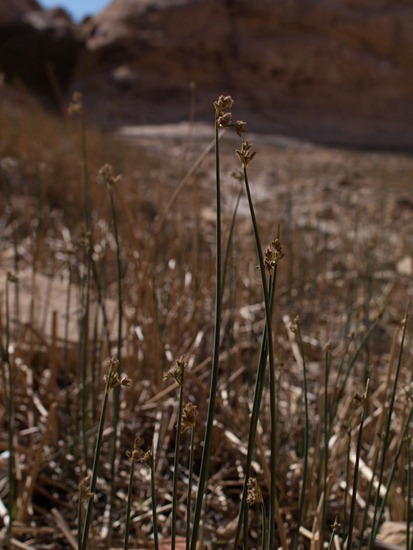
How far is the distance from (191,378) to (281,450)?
18cm

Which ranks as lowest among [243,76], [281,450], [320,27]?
[281,450]

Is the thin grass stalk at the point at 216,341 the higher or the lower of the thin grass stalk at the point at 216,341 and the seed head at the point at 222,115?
the lower

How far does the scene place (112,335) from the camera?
1.41 m

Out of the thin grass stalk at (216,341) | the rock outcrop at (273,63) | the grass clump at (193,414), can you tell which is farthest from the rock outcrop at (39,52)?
the thin grass stalk at (216,341)

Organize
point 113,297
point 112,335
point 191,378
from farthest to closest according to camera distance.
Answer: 1. point 113,297
2. point 112,335
3. point 191,378

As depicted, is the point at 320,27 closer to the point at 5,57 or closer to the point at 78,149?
the point at 5,57

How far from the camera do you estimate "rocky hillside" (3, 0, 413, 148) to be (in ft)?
26.5

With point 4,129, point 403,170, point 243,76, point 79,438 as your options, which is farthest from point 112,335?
point 243,76

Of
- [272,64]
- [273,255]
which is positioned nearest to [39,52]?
[272,64]

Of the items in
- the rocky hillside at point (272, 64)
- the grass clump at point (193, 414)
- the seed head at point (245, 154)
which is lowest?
the grass clump at point (193, 414)

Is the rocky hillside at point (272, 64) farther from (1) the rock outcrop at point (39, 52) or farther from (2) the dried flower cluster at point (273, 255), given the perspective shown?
(2) the dried flower cluster at point (273, 255)

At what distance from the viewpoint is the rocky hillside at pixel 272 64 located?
8.09m

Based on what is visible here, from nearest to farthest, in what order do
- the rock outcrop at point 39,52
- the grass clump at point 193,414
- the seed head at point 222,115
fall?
the seed head at point 222,115 < the grass clump at point 193,414 < the rock outcrop at point 39,52

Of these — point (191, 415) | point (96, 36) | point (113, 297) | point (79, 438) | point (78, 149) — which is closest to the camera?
point (191, 415)
